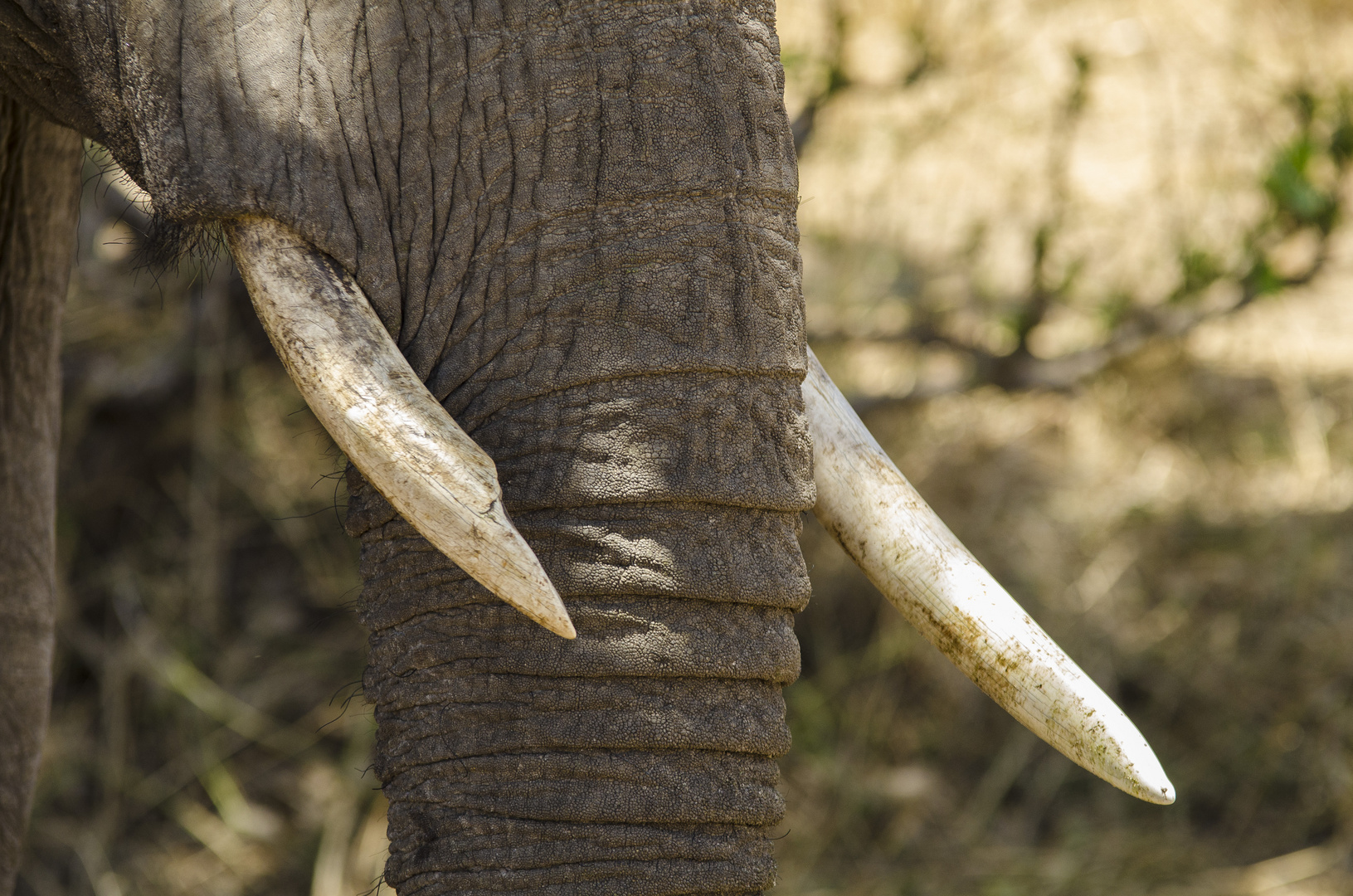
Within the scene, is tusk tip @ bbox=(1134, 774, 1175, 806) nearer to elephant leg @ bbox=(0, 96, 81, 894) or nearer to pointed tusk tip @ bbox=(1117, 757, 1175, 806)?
pointed tusk tip @ bbox=(1117, 757, 1175, 806)

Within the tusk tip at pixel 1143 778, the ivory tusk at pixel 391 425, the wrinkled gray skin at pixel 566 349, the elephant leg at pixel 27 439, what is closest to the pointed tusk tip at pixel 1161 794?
the tusk tip at pixel 1143 778

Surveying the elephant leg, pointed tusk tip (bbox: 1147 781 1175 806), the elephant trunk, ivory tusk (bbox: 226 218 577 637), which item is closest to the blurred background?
the elephant leg

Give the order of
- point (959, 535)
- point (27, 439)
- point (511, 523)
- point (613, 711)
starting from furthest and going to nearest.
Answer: point (959, 535) < point (27, 439) < point (613, 711) < point (511, 523)

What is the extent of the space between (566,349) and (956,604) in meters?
0.43

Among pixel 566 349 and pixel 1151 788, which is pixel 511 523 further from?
pixel 1151 788

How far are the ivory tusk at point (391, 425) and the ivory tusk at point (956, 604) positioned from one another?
0.35 metres

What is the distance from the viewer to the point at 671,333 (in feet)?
3.72

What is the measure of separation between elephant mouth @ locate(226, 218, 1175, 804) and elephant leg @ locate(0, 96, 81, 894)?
2.72 feet

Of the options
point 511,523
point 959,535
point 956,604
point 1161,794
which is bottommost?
point 959,535

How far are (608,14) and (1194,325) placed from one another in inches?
83.2

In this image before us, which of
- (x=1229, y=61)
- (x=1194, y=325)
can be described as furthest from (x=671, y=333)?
(x=1229, y=61)

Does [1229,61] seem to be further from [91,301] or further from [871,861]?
[91,301]

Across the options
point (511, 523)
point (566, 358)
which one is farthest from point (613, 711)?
point (566, 358)

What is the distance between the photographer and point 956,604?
1.20m
